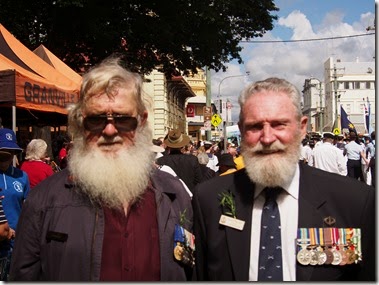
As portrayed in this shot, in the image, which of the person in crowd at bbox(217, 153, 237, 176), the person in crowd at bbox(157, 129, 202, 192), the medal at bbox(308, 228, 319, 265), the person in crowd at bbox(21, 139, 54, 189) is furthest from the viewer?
the person in crowd at bbox(217, 153, 237, 176)

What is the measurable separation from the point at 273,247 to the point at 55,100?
615 cm

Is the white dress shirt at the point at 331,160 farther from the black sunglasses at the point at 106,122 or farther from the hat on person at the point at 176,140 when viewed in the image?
the black sunglasses at the point at 106,122

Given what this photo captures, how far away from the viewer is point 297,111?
2.58m

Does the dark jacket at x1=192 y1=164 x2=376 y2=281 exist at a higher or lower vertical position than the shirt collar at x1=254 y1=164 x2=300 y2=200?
lower

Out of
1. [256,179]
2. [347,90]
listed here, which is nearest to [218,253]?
[256,179]

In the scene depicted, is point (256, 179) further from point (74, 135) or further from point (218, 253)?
point (74, 135)

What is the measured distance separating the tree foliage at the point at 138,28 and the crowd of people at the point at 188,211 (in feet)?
42.1

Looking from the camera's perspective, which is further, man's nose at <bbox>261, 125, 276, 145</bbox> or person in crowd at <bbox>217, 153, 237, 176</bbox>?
person in crowd at <bbox>217, 153, 237, 176</bbox>

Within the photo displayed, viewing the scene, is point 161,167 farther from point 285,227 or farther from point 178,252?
point 285,227

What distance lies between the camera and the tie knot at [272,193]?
2518 millimetres

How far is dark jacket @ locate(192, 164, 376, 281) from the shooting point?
240 centimetres

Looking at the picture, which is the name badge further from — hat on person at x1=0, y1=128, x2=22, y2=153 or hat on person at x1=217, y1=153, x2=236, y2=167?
hat on person at x1=217, y1=153, x2=236, y2=167

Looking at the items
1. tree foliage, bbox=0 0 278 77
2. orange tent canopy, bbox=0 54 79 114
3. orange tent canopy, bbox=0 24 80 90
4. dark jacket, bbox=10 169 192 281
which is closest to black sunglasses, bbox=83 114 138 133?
dark jacket, bbox=10 169 192 281

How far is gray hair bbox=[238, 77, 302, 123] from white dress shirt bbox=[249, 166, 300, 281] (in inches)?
14.1
